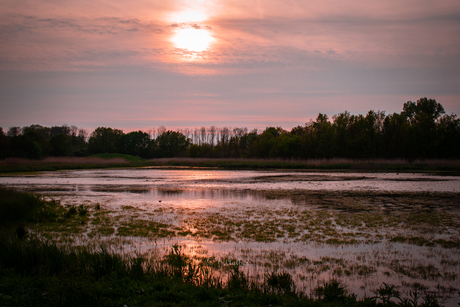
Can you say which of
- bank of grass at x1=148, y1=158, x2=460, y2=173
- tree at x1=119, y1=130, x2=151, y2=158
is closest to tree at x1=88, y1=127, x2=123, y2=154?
tree at x1=119, y1=130, x2=151, y2=158

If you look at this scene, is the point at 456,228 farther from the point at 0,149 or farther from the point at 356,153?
the point at 0,149

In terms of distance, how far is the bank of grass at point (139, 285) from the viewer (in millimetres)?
4996

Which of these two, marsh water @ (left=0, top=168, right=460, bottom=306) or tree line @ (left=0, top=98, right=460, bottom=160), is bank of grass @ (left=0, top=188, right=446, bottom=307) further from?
tree line @ (left=0, top=98, right=460, bottom=160)

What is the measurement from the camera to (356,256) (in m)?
7.78

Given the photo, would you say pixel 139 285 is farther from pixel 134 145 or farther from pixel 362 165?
pixel 134 145

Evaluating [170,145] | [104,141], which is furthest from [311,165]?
[104,141]

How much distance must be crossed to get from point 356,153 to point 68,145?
2957 inches

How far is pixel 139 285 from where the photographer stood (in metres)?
5.71

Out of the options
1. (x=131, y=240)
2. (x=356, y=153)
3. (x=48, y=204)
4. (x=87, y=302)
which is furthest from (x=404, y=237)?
(x=356, y=153)

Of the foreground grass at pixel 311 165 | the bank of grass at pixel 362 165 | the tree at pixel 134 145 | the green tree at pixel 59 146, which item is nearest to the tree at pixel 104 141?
the tree at pixel 134 145

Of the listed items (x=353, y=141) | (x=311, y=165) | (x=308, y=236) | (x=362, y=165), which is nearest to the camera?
(x=308, y=236)

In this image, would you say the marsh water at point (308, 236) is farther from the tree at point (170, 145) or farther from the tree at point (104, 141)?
the tree at point (104, 141)

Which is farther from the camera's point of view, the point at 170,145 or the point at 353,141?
the point at 170,145

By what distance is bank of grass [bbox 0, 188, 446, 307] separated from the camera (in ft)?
16.4
